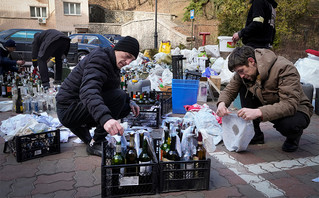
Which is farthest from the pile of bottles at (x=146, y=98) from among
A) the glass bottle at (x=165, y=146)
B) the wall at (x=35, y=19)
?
the wall at (x=35, y=19)

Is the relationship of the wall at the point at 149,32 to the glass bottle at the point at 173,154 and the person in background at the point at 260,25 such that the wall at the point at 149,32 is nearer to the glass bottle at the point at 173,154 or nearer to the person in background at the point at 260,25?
the person in background at the point at 260,25

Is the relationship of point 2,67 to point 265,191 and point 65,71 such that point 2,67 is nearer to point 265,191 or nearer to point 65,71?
point 65,71

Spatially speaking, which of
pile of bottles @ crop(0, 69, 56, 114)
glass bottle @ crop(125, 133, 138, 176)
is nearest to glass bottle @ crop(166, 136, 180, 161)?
glass bottle @ crop(125, 133, 138, 176)

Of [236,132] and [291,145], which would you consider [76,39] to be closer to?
[236,132]

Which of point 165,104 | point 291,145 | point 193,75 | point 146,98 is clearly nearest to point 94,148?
point 146,98

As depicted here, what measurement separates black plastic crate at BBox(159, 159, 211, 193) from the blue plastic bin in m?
2.49

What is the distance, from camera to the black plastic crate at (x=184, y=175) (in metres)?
2.19

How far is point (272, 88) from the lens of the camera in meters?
2.82

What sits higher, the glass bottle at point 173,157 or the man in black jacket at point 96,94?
the man in black jacket at point 96,94

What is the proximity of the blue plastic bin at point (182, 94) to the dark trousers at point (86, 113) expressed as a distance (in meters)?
1.71

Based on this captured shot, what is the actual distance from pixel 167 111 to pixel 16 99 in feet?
9.07

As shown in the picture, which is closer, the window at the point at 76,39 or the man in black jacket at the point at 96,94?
the man in black jacket at the point at 96,94

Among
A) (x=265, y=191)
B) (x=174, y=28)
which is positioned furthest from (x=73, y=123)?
(x=174, y=28)

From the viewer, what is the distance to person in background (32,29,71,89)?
5.81 meters
